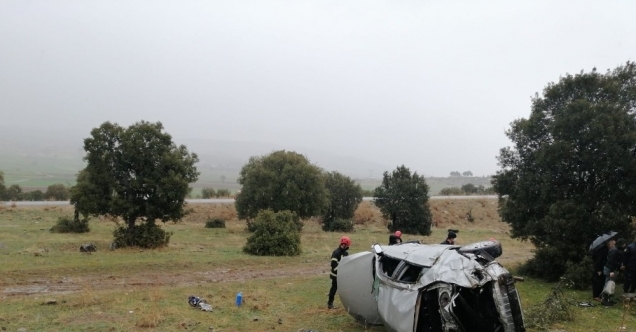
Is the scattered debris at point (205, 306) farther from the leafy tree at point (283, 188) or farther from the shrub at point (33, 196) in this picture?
the shrub at point (33, 196)

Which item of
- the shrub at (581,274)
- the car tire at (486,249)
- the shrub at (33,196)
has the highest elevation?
the shrub at (33,196)

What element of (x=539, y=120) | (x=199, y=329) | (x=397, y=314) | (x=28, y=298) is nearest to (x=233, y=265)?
(x=28, y=298)

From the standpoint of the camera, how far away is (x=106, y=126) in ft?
75.2

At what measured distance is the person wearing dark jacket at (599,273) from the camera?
13359 mm

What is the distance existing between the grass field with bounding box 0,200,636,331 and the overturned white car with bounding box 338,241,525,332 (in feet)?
6.25

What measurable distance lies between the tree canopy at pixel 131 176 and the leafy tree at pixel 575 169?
50.6 feet

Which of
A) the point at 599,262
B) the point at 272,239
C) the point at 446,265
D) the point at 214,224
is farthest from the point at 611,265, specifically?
the point at 214,224

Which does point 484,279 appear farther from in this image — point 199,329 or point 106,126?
point 106,126

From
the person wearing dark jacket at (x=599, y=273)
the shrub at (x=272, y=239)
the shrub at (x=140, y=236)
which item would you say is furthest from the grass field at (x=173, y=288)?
the shrub at (x=272, y=239)

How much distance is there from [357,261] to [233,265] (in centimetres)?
1032

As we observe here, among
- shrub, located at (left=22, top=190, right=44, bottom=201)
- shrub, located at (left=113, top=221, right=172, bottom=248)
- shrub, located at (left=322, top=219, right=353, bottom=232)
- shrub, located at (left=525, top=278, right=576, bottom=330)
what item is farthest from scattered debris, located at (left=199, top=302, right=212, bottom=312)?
shrub, located at (left=22, top=190, right=44, bottom=201)

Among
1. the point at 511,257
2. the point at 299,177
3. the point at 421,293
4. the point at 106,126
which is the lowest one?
the point at 511,257

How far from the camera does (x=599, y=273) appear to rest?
Answer: 43.9 feet

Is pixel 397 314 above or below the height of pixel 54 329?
above
